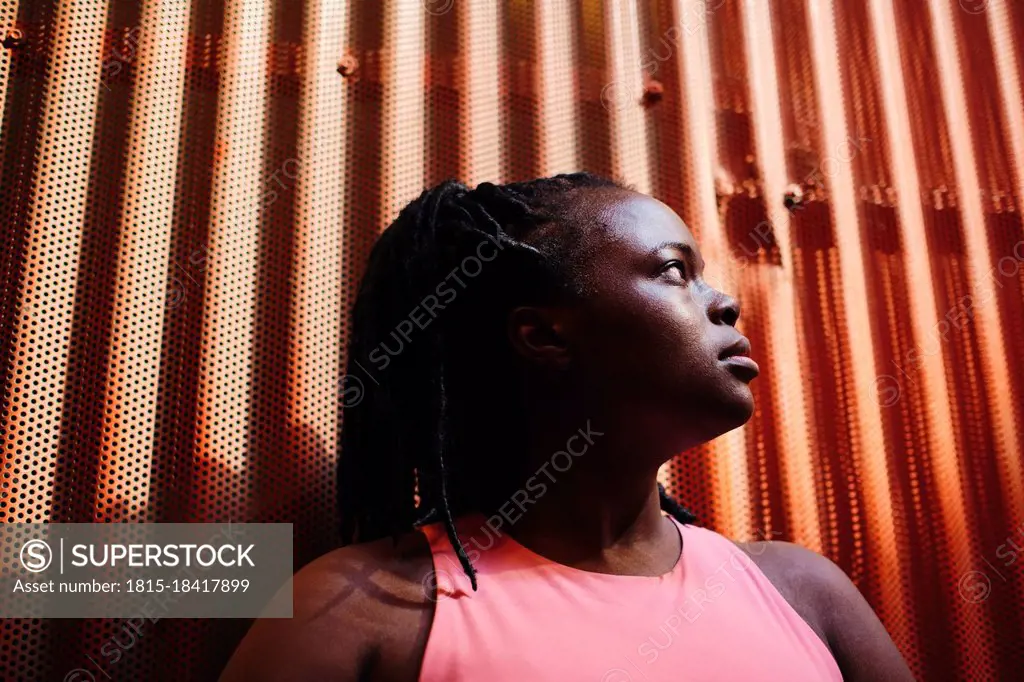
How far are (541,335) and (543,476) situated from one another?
0.63 ft

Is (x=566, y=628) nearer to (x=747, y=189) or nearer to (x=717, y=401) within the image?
(x=717, y=401)

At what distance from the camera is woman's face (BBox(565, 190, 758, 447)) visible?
101cm

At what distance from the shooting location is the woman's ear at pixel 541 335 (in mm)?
1068

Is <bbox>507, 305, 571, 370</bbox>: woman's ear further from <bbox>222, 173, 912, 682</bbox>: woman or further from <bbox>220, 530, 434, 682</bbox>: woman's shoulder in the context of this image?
<bbox>220, 530, 434, 682</bbox>: woman's shoulder

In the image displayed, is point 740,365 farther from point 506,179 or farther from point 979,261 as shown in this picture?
point 979,261

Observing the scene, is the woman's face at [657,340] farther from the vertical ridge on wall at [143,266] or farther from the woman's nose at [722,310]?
the vertical ridge on wall at [143,266]

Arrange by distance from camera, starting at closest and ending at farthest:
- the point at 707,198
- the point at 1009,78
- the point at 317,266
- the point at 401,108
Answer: the point at 317,266
the point at 401,108
the point at 707,198
the point at 1009,78

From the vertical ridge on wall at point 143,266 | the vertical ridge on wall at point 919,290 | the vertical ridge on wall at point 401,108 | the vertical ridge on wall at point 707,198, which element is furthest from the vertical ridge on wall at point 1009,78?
the vertical ridge on wall at point 143,266

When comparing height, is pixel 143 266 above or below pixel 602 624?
above

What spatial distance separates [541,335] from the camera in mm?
1081

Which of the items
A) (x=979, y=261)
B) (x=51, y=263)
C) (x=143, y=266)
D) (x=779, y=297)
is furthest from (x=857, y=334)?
(x=51, y=263)

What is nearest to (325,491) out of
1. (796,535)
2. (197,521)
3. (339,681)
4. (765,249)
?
(197,521)

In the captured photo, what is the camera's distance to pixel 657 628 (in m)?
0.98

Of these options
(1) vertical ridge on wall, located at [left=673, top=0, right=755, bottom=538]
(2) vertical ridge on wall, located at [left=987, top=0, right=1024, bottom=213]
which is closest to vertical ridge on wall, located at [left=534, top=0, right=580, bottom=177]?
(1) vertical ridge on wall, located at [left=673, top=0, right=755, bottom=538]
